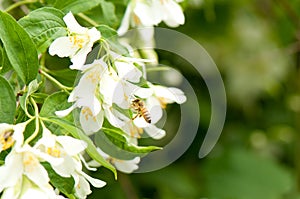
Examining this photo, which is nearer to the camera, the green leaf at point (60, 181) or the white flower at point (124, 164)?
the green leaf at point (60, 181)

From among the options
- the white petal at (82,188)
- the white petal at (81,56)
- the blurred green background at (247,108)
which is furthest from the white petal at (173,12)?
the blurred green background at (247,108)

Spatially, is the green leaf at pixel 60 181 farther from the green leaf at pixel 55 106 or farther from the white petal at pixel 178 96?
the white petal at pixel 178 96

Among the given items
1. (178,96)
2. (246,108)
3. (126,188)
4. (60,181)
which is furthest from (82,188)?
(246,108)

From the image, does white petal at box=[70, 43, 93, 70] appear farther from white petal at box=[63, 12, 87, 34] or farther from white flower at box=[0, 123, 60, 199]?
white flower at box=[0, 123, 60, 199]

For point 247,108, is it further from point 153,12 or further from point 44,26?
point 44,26

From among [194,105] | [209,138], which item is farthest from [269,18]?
[209,138]

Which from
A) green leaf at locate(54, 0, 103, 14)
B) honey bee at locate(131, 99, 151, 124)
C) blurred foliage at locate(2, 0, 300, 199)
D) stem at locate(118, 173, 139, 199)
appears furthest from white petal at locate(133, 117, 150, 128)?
blurred foliage at locate(2, 0, 300, 199)

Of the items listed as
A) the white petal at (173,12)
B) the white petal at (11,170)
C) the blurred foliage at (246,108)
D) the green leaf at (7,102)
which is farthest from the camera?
the blurred foliage at (246,108)

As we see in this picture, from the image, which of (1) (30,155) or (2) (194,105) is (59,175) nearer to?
(1) (30,155)
